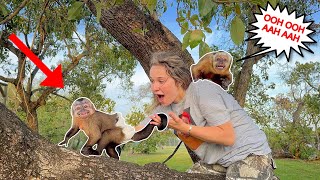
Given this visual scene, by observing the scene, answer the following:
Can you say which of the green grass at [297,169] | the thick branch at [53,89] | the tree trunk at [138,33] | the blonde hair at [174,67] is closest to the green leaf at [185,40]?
the blonde hair at [174,67]

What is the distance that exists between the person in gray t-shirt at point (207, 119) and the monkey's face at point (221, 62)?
2.7 inches

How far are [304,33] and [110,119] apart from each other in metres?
0.97

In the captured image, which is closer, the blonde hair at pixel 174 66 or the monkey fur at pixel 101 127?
the monkey fur at pixel 101 127

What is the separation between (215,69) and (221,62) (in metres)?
0.03

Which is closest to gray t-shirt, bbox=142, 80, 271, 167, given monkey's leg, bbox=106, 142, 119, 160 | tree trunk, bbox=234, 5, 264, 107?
monkey's leg, bbox=106, 142, 119, 160

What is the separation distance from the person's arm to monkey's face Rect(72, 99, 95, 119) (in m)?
0.24

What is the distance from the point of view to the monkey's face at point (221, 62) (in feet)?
5.88

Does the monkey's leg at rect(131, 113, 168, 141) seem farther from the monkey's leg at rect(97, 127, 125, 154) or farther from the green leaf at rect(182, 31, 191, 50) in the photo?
the green leaf at rect(182, 31, 191, 50)

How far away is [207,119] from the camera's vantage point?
173 centimetres

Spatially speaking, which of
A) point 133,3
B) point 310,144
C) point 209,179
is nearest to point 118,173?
point 209,179

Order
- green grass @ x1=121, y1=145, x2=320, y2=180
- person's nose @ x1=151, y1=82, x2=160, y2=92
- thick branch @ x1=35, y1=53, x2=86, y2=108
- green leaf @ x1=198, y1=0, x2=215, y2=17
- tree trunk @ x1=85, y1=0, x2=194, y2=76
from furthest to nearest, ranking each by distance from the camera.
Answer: green grass @ x1=121, y1=145, x2=320, y2=180 → thick branch @ x1=35, y1=53, x2=86, y2=108 → tree trunk @ x1=85, y1=0, x2=194, y2=76 → person's nose @ x1=151, y1=82, x2=160, y2=92 → green leaf @ x1=198, y1=0, x2=215, y2=17

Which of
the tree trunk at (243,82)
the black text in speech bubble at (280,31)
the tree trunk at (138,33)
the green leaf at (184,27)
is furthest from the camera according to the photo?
the tree trunk at (243,82)

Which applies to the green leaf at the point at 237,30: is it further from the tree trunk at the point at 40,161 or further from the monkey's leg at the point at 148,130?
the tree trunk at the point at 40,161

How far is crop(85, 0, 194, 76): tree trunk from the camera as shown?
123 inches
